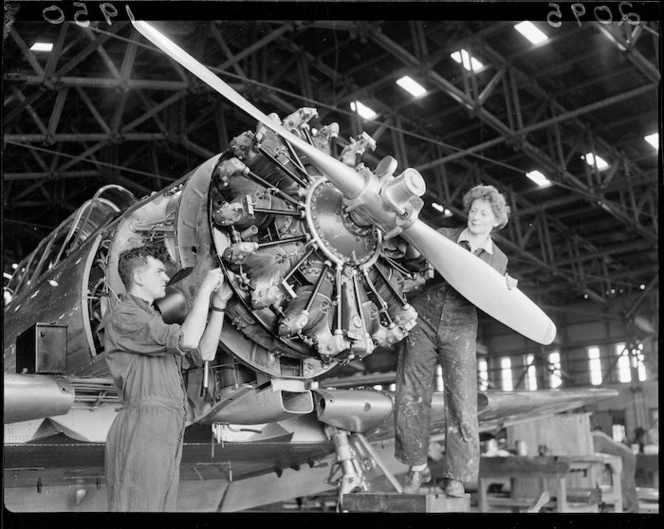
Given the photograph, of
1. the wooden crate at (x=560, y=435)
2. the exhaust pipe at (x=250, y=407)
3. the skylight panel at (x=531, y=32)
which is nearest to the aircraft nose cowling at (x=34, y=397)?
the exhaust pipe at (x=250, y=407)

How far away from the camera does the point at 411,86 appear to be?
12945 millimetres

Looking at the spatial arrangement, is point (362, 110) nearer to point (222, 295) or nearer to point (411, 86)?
point (411, 86)

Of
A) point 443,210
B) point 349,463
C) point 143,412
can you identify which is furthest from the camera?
point 443,210

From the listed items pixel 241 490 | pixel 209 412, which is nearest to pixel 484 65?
pixel 241 490

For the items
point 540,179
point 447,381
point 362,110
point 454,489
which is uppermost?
point 362,110

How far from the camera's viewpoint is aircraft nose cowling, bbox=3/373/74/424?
418 centimetres

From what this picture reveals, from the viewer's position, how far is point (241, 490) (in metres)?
7.43

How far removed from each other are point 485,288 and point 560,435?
722cm

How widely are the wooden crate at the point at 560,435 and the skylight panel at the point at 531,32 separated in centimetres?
554

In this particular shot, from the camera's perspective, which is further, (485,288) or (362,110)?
(362,110)

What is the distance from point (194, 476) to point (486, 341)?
2154 cm

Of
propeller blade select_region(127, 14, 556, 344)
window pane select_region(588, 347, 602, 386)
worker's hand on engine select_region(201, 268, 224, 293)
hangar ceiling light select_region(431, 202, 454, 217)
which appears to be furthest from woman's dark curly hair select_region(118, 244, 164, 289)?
window pane select_region(588, 347, 602, 386)

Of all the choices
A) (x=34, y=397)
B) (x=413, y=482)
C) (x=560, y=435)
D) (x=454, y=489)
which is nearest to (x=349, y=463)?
(x=413, y=482)
